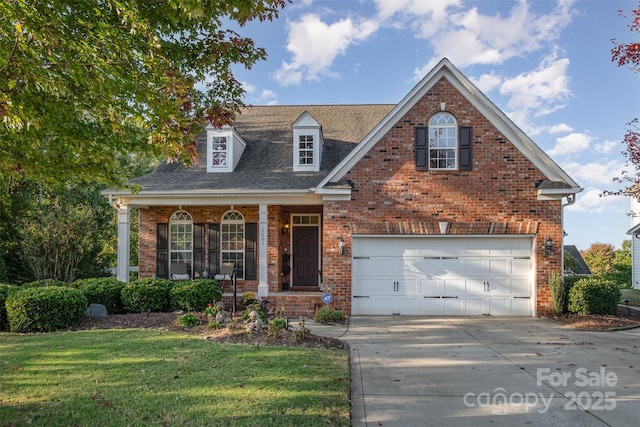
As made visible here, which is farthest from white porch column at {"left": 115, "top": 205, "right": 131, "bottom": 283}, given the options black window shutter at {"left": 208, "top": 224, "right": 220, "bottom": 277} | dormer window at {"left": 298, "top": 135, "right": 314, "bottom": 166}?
dormer window at {"left": 298, "top": 135, "right": 314, "bottom": 166}

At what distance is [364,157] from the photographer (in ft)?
38.4

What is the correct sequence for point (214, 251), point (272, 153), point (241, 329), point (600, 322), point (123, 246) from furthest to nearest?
point (272, 153)
point (214, 251)
point (123, 246)
point (600, 322)
point (241, 329)

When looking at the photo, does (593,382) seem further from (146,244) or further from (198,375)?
(146,244)

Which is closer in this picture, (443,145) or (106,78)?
(106,78)

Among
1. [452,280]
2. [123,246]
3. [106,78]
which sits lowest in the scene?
[452,280]

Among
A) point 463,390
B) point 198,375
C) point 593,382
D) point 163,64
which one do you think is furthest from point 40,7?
point 593,382

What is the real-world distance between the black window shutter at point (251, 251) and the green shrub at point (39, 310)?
5180 mm

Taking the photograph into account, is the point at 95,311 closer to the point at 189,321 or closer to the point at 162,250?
the point at 189,321

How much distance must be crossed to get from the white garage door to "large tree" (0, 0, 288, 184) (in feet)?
22.6

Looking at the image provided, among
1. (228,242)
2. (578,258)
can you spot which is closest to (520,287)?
(228,242)

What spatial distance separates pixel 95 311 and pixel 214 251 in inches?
158

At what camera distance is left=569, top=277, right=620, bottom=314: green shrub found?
11078 mm

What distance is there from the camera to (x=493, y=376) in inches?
245

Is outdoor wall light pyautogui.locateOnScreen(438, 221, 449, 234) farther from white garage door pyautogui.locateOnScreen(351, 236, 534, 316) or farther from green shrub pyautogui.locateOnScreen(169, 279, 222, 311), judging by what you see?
green shrub pyautogui.locateOnScreen(169, 279, 222, 311)
